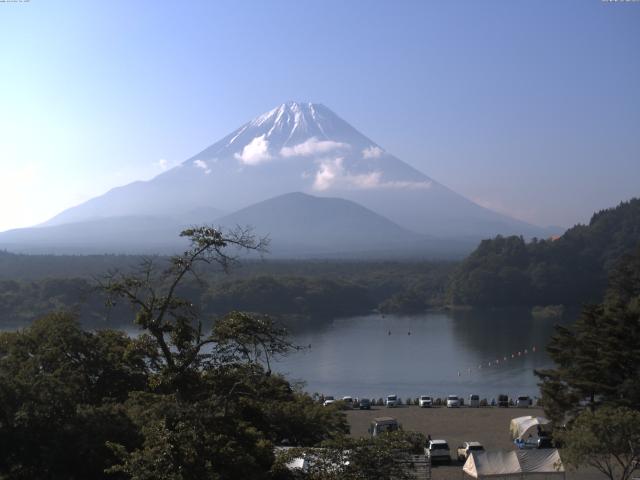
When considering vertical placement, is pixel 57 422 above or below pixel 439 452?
above

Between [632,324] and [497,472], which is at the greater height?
[632,324]

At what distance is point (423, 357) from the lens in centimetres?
2247

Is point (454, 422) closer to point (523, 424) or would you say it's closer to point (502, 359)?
point (523, 424)

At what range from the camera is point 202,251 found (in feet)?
14.3

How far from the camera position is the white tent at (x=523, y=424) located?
381 inches

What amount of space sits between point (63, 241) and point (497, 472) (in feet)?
395

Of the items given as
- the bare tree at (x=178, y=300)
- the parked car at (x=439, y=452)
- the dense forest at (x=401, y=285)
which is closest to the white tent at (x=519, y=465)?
the parked car at (x=439, y=452)

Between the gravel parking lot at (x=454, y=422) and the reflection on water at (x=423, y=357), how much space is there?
1.80 metres

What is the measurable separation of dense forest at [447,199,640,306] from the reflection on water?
4901 mm

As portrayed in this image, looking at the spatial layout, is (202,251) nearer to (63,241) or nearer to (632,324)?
(632,324)

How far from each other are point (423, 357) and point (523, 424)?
12.7m

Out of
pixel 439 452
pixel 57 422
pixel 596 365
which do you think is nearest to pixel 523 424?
pixel 596 365

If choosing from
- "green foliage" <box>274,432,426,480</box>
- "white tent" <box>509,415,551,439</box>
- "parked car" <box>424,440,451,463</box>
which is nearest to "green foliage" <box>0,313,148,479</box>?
"green foliage" <box>274,432,426,480</box>

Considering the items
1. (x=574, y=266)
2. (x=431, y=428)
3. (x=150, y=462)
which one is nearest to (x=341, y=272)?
(x=574, y=266)
